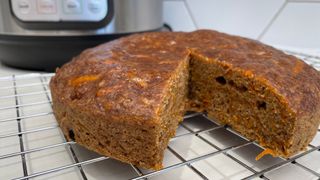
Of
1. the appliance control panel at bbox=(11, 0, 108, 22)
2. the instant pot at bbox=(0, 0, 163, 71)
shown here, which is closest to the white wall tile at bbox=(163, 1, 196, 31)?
the instant pot at bbox=(0, 0, 163, 71)

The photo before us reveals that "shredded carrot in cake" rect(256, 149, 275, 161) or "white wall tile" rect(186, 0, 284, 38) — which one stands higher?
"white wall tile" rect(186, 0, 284, 38)

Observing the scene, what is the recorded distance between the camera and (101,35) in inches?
41.8

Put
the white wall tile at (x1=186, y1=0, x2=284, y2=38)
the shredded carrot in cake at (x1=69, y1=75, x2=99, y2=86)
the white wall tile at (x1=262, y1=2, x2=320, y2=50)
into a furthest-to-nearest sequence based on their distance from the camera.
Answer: the white wall tile at (x1=186, y1=0, x2=284, y2=38)
the white wall tile at (x1=262, y1=2, x2=320, y2=50)
the shredded carrot in cake at (x1=69, y1=75, x2=99, y2=86)

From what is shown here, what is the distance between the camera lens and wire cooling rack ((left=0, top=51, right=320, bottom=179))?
581 millimetres

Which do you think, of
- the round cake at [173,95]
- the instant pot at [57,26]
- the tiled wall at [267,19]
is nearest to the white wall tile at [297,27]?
the tiled wall at [267,19]

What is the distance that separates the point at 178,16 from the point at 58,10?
724 mm

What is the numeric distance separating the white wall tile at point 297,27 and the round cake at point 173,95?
400 millimetres

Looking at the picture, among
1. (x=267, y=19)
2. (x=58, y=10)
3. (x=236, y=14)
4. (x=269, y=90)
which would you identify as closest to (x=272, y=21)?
(x=267, y=19)

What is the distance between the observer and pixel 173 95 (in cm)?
73

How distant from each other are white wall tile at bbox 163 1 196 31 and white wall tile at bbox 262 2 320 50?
1.38 ft

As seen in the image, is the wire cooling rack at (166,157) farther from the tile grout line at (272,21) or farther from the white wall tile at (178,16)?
the white wall tile at (178,16)

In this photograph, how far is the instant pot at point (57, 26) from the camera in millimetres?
1005

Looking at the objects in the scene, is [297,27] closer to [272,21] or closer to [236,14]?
[272,21]

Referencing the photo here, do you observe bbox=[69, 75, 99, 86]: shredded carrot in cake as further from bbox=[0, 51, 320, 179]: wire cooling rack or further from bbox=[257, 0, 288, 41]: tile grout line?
bbox=[257, 0, 288, 41]: tile grout line
